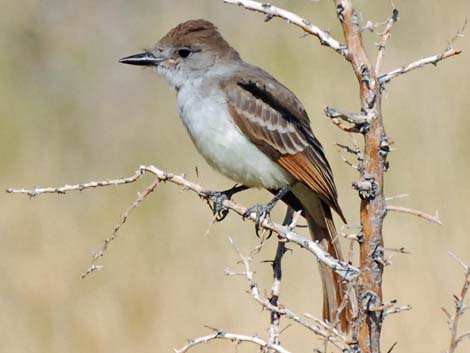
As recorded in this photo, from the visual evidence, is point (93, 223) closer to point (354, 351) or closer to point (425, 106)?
point (425, 106)

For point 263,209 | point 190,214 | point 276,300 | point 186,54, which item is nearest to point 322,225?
point 263,209

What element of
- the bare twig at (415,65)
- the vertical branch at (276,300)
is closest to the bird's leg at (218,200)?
the vertical branch at (276,300)

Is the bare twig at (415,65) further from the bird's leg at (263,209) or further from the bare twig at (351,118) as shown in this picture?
the bird's leg at (263,209)

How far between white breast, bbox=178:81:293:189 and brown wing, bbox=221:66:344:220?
0.13 feet

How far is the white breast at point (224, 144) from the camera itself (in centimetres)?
439

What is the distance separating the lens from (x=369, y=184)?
9.16 feet

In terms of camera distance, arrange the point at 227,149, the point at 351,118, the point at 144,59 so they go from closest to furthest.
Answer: the point at 351,118, the point at 227,149, the point at 144,59

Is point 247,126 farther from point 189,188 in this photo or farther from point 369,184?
point 369,184

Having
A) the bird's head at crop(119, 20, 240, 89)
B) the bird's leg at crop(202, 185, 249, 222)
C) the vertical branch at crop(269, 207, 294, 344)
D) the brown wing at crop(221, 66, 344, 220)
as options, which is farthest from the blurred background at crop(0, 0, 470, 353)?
the vertical branch at crop(269, 207, 294, 344)

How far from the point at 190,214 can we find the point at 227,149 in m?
1.65

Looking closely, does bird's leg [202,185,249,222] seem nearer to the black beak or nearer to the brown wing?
the brown wing

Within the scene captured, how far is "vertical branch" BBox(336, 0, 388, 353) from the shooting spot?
9.11ft

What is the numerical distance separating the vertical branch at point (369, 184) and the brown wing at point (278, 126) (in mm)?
1528

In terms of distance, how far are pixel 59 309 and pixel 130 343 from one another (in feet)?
1.56
